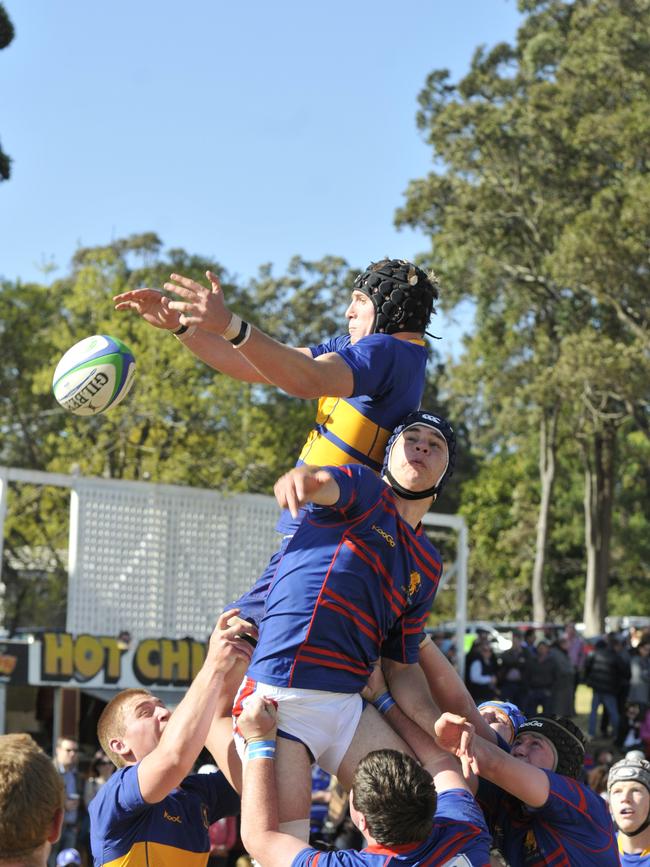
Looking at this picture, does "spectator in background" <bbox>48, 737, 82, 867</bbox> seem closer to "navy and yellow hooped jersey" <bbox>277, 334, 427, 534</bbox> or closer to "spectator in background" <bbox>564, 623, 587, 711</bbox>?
"navy and yellow hooped jersey" <bbox>277, 334, 427, 534</bbox>

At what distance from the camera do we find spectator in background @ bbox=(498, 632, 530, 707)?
20.8m

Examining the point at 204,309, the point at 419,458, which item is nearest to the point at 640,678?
the point at 419,458

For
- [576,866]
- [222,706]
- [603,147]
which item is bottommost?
[576,866]

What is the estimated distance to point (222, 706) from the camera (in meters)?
5.10

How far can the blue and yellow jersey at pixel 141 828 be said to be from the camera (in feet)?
15.3

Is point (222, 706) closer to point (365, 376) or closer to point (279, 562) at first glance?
point (279, 562)

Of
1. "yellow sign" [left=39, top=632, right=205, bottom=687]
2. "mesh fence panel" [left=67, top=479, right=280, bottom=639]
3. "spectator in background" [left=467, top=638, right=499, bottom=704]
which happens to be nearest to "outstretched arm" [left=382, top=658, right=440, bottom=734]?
"yellow sign" [left=39, top=632, right=205, bottom=687]

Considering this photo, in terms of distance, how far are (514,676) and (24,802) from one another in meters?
18.5

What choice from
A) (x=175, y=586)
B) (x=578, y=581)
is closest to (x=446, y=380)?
(x=578, y=581)

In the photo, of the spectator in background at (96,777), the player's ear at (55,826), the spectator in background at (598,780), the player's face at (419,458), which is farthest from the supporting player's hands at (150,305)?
the spectator in background at (96,777)

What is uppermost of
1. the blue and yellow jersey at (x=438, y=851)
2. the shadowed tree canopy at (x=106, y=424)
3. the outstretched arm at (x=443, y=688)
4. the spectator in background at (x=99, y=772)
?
the shadowed tree canopy at (x=106, y=424)

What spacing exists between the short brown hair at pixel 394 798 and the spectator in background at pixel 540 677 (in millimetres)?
17437

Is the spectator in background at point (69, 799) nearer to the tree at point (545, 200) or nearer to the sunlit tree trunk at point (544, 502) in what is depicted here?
the tree at point (545, 200)

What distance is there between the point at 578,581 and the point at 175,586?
32172 mm
